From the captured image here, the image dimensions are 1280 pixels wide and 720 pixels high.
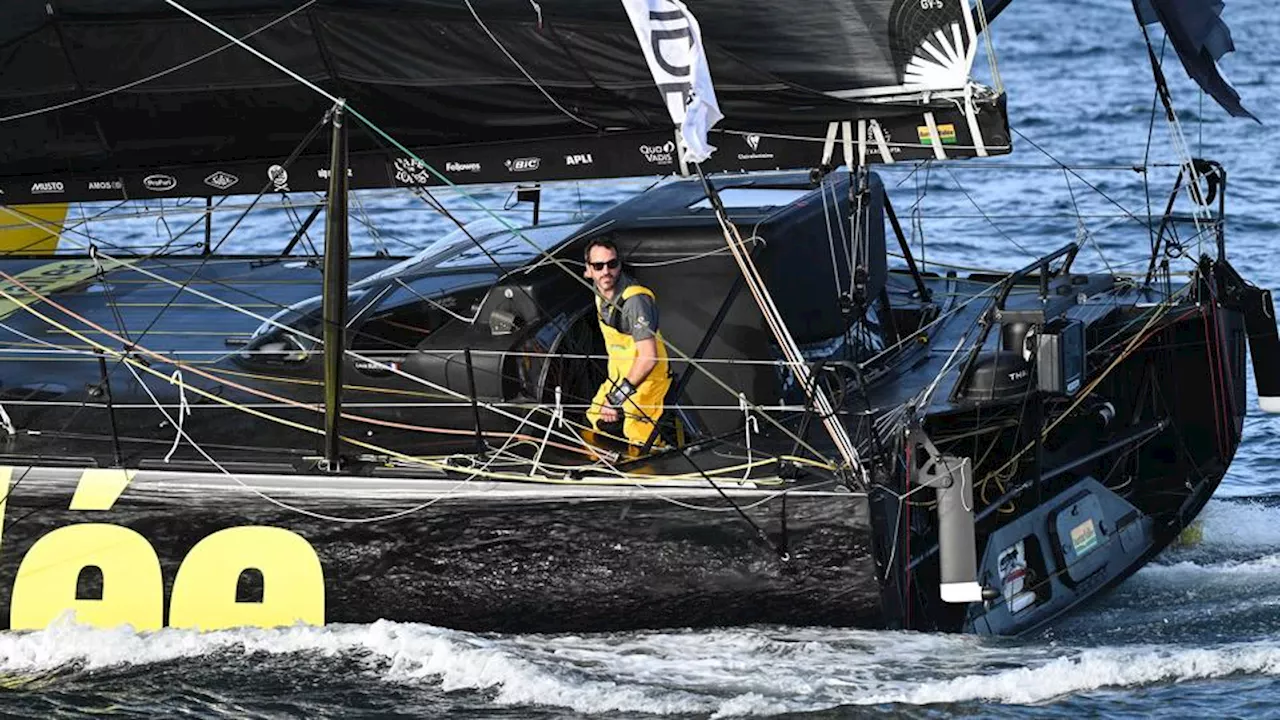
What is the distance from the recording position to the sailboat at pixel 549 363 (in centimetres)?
860

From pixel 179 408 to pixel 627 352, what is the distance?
2157 mm

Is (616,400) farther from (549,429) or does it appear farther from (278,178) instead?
(278,178)

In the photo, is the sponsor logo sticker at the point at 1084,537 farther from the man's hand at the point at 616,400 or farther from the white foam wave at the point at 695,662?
the man's hand at the point at 616,400

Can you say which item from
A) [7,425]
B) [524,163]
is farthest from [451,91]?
[7,425]

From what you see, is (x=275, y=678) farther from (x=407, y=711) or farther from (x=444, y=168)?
(x=444, y=168)

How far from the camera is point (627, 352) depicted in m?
9.05

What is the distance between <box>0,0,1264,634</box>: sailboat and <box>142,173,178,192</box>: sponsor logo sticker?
22 mm

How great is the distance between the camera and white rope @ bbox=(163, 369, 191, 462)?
909 cm

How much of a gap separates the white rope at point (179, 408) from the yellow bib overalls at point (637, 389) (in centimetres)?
177

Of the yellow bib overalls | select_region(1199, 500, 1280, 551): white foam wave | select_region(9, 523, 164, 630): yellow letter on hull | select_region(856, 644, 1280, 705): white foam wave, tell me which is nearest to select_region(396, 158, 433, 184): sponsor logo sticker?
the yellow bib overalls

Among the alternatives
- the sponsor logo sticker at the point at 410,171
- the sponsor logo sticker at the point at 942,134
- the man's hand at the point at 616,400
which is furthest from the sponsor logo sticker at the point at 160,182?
the sponsor logo sticker at the point at 942,134

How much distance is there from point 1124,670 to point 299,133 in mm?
4456

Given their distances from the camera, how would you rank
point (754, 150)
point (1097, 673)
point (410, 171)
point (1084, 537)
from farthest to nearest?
1. point (1084, 537)
2. point (410, 171)
3. point (754, 150)
4. point (1097, 673)

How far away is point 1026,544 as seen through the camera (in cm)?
991
